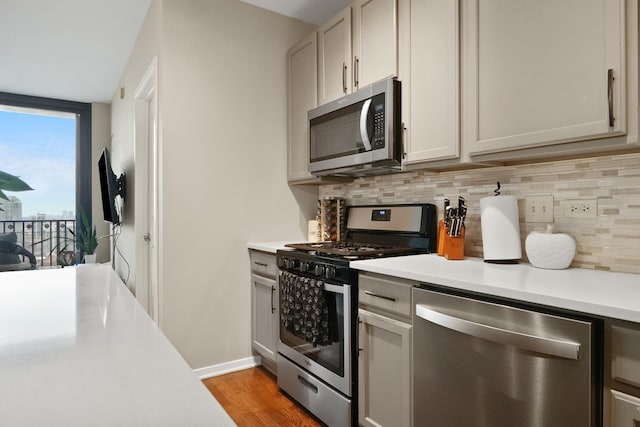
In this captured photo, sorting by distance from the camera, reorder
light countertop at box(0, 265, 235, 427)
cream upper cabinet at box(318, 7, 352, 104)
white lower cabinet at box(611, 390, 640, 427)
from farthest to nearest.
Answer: cream upper cabinet at box(318, 7, 352, 104) → white lower cabinet at box(611, 390, 640, 427) → light countertop at box(0, 265, 235, 427)

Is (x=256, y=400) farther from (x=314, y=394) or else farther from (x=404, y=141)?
(x=404, y=141)

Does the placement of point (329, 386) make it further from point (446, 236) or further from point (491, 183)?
point (491, 183)

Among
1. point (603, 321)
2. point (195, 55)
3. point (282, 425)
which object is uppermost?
point (195, 55)

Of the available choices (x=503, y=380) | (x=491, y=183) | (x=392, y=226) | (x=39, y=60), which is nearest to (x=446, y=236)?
(x=491, y=183)

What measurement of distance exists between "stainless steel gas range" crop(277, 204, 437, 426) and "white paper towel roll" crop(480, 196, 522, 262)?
48cm

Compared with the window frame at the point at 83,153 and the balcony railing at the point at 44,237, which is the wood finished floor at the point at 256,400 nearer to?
the window frame at the point at 83,153

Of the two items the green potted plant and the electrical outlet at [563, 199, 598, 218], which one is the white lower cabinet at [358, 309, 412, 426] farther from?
the green potted plant

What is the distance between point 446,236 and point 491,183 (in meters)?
0.36

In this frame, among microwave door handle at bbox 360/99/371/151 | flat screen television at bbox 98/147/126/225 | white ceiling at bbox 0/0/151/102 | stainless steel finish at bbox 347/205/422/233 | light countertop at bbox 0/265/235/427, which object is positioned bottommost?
light countertop at bbox 0/265/235/427

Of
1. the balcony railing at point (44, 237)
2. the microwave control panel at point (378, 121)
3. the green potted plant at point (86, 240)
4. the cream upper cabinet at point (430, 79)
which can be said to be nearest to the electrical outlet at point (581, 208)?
the cream upper cabinet at point (430, 79)

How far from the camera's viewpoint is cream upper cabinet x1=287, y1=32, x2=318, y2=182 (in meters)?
2.74

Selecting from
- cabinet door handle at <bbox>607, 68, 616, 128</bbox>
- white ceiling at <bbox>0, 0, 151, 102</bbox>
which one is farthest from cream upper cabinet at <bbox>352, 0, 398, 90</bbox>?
white ceiling at <bbox>0, 0, 151, 102</bbox>

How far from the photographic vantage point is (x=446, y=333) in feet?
4.63

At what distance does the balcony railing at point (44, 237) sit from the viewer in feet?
18.1
